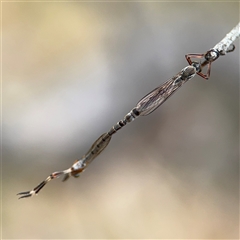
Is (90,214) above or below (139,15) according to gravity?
below

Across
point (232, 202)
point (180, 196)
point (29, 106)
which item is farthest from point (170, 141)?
point (29, 106)

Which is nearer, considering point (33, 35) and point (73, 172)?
point (73, 172)

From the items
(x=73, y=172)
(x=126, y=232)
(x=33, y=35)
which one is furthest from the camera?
(x=33, y=35)

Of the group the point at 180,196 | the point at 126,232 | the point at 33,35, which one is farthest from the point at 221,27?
the point at 126,232

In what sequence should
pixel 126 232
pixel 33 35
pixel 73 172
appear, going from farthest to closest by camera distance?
1. pixel 33 35
2. pixel 126 232
3. pixel 73 172

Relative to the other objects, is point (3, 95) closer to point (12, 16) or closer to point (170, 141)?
point (12, 16)

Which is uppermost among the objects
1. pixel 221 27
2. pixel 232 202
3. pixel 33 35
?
pixel 33 35
